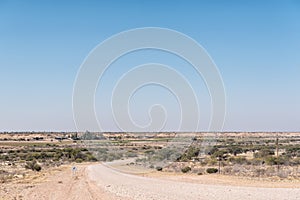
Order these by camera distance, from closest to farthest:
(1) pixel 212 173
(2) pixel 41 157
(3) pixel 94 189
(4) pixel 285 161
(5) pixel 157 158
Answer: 1. (3) pixel 94 189
2. (1) pixel 212 173
3. (4) pixel 285 161
4. (5) pixel 157 158
5. (2) pixel 41 157

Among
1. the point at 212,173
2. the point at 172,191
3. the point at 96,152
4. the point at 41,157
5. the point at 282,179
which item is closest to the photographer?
the point at 172,191

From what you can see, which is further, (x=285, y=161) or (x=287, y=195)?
(x=285, y=161)

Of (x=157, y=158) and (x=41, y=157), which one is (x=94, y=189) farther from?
(x=41, y=157)

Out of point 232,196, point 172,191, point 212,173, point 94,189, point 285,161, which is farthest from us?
point 285,161

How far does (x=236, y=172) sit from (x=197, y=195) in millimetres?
18258

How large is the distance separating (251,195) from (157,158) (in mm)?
41364

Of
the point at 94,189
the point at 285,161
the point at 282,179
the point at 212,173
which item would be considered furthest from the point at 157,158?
the point at 94,189

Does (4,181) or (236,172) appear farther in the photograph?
(236,172)

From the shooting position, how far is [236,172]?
128 ft

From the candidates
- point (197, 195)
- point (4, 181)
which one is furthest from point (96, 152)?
point (197, 195)

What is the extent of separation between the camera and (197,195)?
21719mm

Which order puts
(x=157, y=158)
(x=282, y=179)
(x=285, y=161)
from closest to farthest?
(x=282, y=179) < (x=285, y=161) < (x=157, y=158)

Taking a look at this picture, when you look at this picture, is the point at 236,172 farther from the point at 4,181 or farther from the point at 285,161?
the point at 4,181

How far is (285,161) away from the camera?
48188 mm
